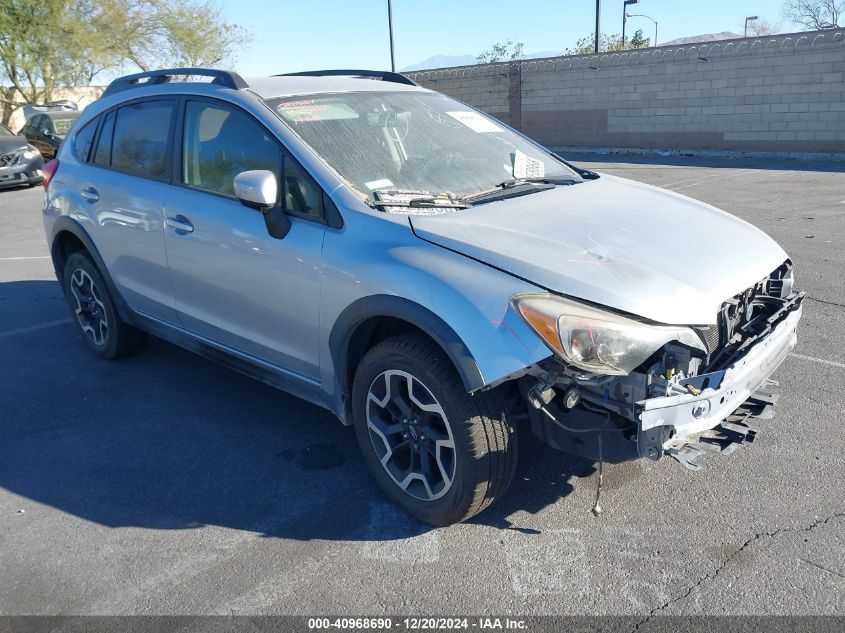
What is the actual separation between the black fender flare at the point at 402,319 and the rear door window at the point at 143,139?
180 cm

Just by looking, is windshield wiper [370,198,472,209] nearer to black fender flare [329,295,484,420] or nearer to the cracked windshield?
the cracked windshield

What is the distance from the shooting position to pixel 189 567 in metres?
3.04

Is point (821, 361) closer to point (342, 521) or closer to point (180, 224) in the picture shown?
point (342, 521)

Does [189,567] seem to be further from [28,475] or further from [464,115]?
[464,115]

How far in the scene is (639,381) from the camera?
8.84 ft

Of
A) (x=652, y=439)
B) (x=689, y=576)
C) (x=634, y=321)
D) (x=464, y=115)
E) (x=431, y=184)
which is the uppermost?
(x=464, y=115)

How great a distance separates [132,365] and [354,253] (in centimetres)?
283

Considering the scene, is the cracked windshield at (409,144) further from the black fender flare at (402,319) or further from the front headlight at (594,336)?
the front headlight at (594,336)

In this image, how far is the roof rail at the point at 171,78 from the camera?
13.0 feet

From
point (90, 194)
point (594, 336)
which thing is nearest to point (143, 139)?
point (90, 194)

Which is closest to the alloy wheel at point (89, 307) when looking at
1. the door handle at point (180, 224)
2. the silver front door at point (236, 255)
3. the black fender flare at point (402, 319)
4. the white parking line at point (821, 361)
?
the silver front door at point (236, 255)

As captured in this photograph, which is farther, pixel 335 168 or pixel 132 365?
pixel 132 365

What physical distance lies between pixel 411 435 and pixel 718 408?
1.28 m

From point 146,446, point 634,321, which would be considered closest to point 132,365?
point 146,446
